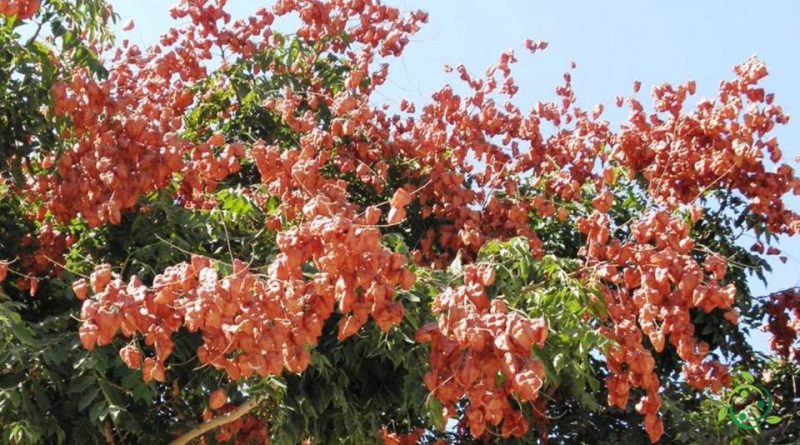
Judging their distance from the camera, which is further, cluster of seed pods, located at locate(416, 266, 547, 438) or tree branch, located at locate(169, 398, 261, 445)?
tree branch, located at locate(169, 398, 261, 445)

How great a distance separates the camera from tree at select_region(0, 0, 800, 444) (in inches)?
145

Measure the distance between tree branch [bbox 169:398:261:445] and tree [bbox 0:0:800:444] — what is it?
0.04 ft

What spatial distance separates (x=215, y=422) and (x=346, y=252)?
163 centimetres

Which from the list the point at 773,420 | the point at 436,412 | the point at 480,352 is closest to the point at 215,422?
the point at 436,412

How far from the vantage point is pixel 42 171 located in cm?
594

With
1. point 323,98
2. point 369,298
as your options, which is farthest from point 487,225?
point 369,298

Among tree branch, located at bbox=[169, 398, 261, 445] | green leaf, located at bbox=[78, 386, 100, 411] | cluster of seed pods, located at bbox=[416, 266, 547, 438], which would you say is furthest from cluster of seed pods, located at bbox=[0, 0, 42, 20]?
cluster of seed pods, located at bbox=[416, 266, 547, 438]

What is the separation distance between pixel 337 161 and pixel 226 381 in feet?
6.03

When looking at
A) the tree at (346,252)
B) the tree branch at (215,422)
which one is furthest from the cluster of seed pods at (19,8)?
the tree branch at (215,422)

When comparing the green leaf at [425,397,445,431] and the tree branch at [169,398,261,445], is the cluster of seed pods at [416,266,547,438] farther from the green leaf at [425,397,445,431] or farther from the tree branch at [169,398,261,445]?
the tree branch at [169,398,261,445]

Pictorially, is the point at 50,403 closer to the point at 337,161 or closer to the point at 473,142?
the point at 337,161

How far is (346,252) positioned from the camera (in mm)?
3521

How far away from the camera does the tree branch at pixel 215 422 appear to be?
473 cm

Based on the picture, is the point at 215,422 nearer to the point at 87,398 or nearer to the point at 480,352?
the point at 87,398
